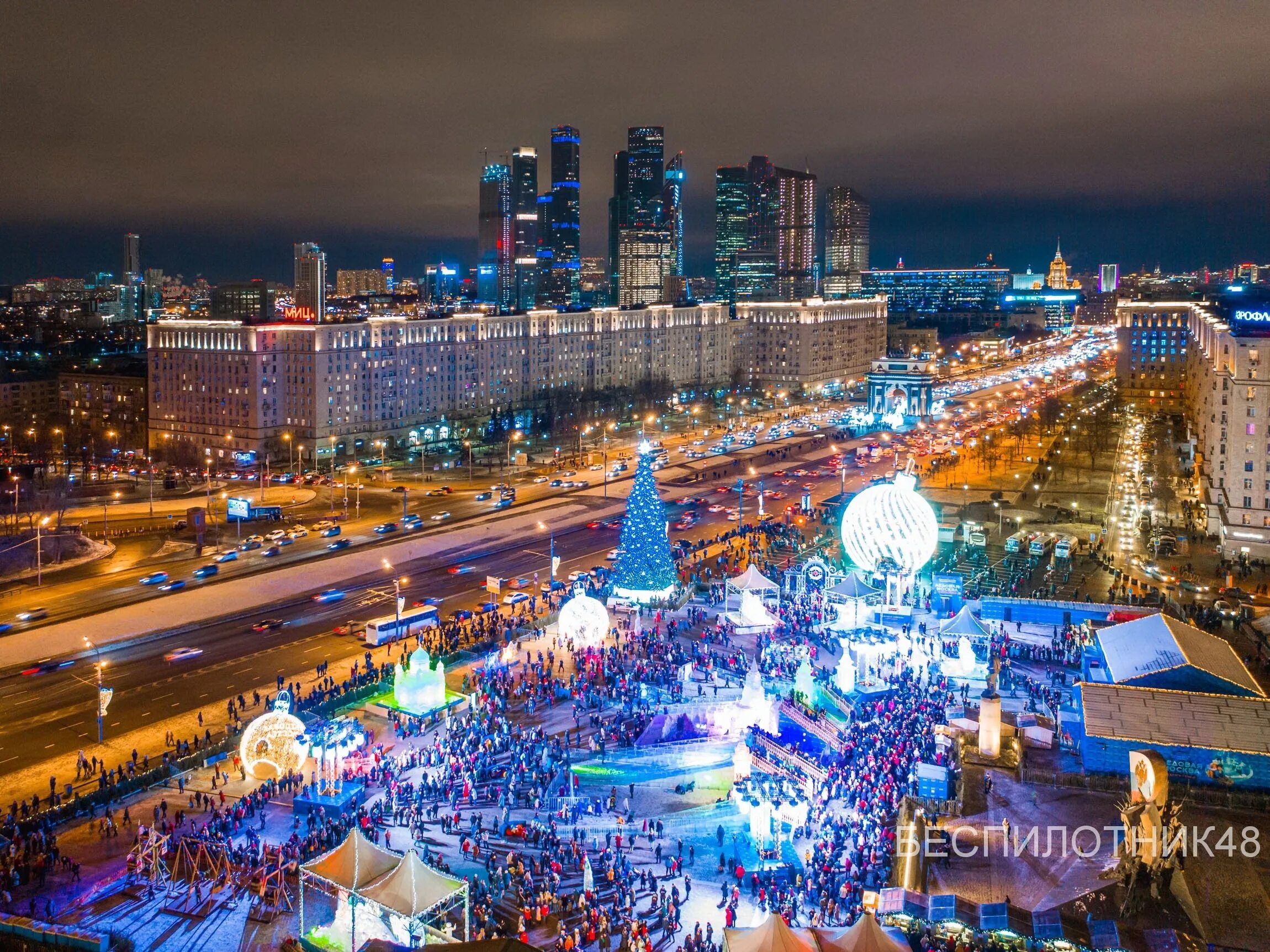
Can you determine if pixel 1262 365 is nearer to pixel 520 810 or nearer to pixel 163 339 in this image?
pixel 520 810

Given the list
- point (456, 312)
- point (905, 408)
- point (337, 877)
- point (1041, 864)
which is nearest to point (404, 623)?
point (337, 877)

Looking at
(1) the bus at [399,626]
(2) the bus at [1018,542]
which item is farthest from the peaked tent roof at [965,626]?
(1) the bus at [399,626]

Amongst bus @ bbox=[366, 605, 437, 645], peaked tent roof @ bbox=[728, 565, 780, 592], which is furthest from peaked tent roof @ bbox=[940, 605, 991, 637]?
bus @ bbox=[366, 605, 437, 645]

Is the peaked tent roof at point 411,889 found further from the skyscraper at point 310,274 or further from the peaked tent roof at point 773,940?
the skyscraper at point 310,274

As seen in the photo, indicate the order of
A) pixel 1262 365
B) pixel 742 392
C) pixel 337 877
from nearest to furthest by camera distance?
pixel 337 877 → pixel 1262 365 → pixel 742 392

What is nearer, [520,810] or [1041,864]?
[1041,864]

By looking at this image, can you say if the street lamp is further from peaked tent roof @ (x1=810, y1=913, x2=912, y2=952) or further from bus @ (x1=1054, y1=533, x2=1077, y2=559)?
bus @ (x1=1054, y1=533, x2=1077, y2=559)
